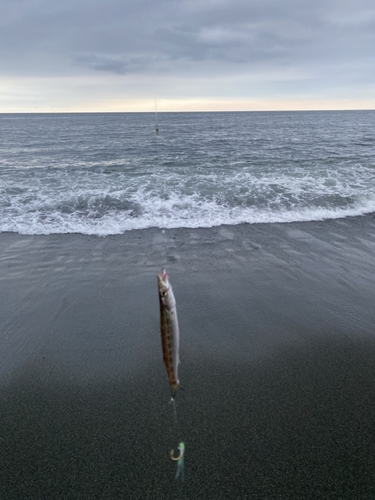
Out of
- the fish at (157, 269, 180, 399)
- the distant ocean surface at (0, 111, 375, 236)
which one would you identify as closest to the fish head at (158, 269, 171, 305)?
the fish at (157, 269, 180, 399)

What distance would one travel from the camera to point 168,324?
2604mm

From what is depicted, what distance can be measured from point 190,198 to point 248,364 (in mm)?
10065

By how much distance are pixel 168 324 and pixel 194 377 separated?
2.91 m

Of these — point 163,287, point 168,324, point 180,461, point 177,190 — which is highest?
point 163,287

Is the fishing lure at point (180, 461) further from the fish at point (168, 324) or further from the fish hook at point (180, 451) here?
the fish at point (168, 324)

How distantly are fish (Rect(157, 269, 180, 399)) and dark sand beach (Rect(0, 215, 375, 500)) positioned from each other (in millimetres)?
1921

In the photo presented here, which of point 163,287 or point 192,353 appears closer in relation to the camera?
point 163,287

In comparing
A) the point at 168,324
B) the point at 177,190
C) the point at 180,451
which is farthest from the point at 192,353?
the point at 177,190

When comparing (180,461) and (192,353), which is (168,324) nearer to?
(180,461)

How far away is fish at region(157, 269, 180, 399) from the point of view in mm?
2469

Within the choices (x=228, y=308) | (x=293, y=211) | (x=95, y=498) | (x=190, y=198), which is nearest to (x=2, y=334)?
(x=95, y=498)

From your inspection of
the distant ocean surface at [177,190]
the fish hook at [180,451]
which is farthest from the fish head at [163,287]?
the distant ocean surface at [177,190]

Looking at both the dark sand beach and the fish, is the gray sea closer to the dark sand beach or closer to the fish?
the dark sand beach

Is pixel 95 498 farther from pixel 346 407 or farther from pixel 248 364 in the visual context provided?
pixel 346 407
